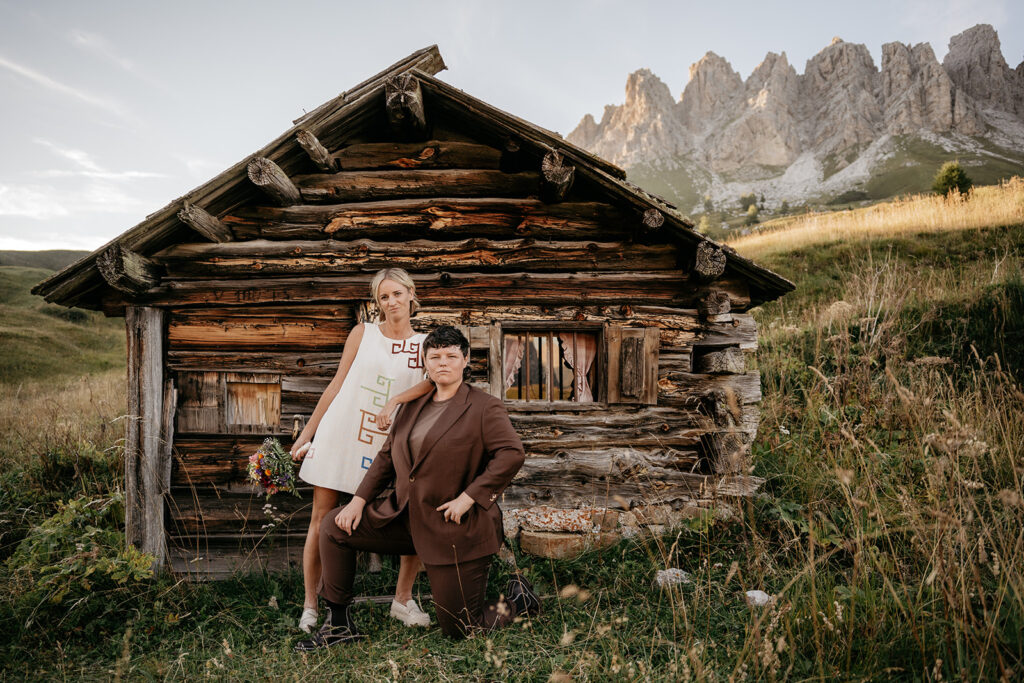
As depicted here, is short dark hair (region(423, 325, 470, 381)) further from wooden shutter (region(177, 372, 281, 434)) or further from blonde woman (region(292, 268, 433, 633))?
wooden shutter (region(177, 372, 281, 434))

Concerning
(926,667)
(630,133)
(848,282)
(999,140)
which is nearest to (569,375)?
(926,667)

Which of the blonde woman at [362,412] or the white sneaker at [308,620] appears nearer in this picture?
the white sneaker at [308,620]

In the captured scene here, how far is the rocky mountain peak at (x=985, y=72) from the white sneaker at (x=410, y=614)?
122 metres

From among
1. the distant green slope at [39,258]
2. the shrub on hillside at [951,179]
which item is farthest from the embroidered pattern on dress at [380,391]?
the distant green slope at [39,258]

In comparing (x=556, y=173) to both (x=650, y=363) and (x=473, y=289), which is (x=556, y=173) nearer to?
(x=473, y=289)

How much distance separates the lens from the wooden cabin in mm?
4355

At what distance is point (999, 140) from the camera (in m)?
71.8

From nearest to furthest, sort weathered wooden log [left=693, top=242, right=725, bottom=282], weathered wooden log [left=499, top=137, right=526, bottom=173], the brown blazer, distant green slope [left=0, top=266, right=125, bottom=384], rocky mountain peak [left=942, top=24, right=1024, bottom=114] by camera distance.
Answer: the brown blazer → weathered wooden log [left=693, top=242, right=725, bottom=282] → weathered wooden log [left=499, top=137, right=526, bottom=173] → distant green slope [left=0, top=266, right=125, bottom=384] → rocky mountain peak [left=942, top=24, right=1024, bottom=114]

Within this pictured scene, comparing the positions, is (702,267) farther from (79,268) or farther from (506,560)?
(79,268)

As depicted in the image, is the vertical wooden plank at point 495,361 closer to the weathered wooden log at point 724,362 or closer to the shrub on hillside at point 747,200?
the weathered wooden log at point 724,362

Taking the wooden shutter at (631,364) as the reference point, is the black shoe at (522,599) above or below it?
below

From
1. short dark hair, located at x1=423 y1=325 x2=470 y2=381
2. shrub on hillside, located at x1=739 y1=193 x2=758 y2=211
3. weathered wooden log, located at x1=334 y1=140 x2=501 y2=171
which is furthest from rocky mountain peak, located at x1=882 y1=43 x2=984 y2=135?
short dark hair, located at x1=423 y1=325 x2=470 y2=381

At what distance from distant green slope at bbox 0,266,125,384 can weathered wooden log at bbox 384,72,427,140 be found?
2092 centimetres

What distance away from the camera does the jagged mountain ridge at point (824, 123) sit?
73312 millimetres
